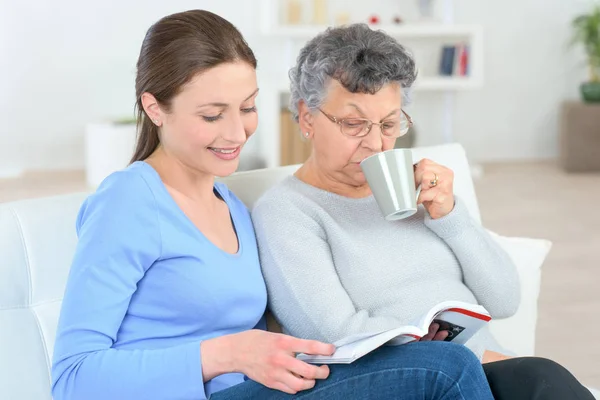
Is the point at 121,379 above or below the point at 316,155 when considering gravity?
below

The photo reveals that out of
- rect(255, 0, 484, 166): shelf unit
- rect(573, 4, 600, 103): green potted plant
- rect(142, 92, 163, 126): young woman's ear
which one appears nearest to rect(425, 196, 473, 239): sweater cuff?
rect(142, 92, 163, 126): young woman's ear

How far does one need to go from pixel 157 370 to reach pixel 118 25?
17.1 feet

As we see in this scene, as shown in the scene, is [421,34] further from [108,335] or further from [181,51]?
[108,335]

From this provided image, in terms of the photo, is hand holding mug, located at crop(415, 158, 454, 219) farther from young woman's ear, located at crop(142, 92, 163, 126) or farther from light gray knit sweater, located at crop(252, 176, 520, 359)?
young woman's ear, located at crop(142, 92, 163, 126)

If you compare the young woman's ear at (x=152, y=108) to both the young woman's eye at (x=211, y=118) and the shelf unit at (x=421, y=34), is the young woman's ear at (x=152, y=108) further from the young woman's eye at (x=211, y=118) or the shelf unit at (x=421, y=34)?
the shelf unit at (x=421, y=34)

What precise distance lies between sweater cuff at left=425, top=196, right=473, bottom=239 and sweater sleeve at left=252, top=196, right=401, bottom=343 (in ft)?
0.74

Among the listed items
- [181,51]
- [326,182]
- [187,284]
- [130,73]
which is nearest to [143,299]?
[187,284]

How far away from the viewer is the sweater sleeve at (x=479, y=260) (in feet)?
6.07

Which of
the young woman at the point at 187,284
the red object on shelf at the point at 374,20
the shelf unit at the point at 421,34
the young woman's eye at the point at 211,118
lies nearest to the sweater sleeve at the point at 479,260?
the young woman at the point at 187,284

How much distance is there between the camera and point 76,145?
6.39 meters

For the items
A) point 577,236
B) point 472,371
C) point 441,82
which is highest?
point 472,371

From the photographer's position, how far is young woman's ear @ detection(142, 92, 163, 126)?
5.07 ft

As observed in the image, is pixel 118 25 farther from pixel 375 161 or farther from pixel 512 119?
pixel 375 161

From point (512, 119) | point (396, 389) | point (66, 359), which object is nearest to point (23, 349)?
point (66, 359)
